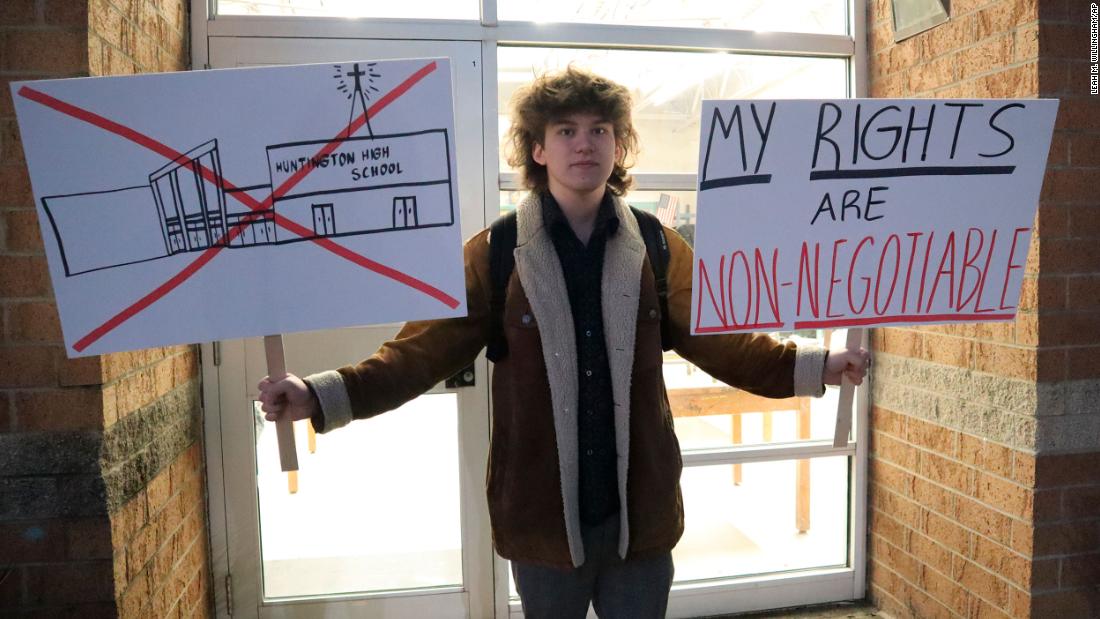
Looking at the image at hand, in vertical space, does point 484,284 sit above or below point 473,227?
below

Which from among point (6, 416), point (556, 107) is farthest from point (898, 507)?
point (6, 416)

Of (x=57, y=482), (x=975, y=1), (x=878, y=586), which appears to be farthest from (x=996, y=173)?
(x=57, y=482)

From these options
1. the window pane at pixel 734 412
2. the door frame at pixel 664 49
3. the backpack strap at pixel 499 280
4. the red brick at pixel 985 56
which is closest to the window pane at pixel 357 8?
the door frame at pixel 664 49

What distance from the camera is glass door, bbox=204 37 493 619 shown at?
2000 mm

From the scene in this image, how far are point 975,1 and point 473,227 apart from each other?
153cm

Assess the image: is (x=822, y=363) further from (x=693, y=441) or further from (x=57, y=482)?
(x=57, y=482)

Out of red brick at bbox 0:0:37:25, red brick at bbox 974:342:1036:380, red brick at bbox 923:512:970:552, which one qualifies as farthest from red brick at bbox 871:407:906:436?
red brick at bbox 0:0:37:25

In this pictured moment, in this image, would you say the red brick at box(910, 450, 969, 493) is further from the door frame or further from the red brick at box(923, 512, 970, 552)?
the door frame

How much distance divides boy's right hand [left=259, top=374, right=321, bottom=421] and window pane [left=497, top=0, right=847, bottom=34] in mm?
1410

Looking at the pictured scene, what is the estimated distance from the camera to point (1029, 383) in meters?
1.66

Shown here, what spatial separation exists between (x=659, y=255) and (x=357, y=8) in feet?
4.32

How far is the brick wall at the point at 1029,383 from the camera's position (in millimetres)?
1645

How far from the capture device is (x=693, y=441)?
7.38 ft

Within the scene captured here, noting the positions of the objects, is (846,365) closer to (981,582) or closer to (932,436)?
(932,436)
